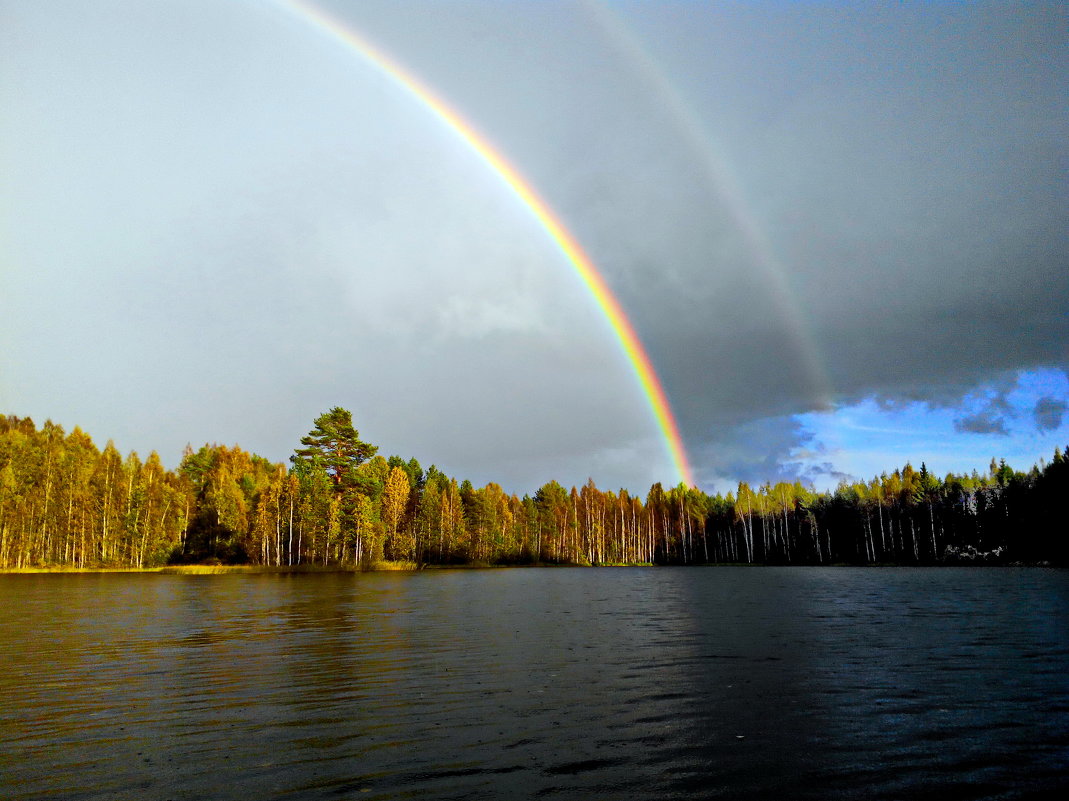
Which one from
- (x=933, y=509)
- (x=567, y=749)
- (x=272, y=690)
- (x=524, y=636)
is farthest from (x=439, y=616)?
(x=933, y=509)

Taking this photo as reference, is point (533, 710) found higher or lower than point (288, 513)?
lower

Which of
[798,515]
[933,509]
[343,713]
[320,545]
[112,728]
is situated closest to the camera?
[112,728]

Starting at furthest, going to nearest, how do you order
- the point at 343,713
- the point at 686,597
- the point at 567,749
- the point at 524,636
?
the point at 686,597 < the point at 524,636 < the point at 343,713 < the point at 567,749

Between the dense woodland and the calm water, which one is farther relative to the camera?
the dense woodland

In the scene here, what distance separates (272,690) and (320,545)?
110964 mm

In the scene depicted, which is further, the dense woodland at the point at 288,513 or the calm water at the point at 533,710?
the dense woodland at the point at 288,513

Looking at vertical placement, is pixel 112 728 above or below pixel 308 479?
below

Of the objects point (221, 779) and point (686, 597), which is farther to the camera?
point (686, 597)

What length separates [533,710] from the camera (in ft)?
60.4

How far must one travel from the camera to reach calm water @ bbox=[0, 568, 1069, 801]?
505 inches

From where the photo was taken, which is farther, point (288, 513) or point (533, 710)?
point (288, 513)

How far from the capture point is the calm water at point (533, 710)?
12.8 m

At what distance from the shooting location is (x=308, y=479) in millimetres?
130500

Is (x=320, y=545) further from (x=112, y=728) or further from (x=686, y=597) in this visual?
(x=112, y=728)
